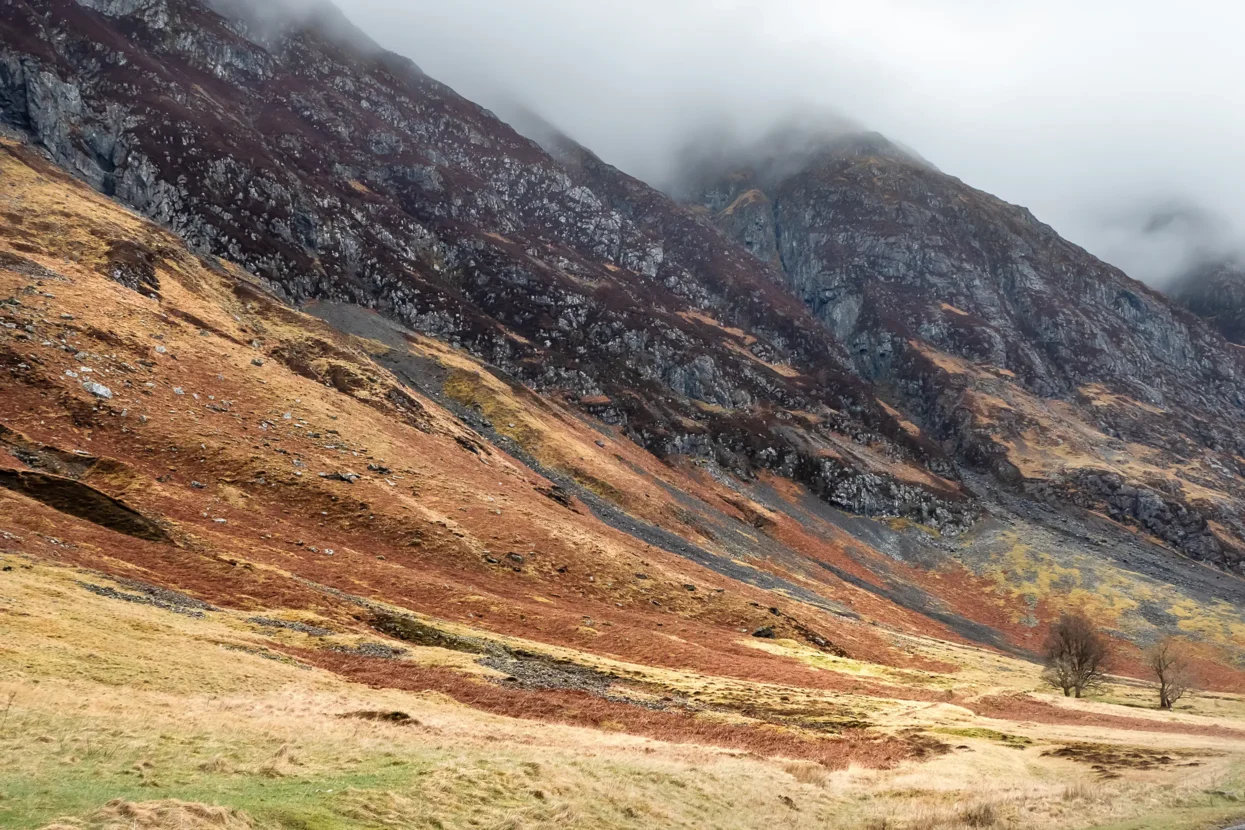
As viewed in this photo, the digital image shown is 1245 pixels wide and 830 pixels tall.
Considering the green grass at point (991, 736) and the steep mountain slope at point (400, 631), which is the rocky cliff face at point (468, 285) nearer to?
the steep mountain slope at point (400, 631)

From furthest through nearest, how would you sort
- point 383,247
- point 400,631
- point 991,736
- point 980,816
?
point 383,247, point 400,631, point 991,736, point 980,816

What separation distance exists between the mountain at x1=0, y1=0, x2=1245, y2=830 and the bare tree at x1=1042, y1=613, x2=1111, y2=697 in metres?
3.41

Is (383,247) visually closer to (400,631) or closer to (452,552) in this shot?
(452,552)

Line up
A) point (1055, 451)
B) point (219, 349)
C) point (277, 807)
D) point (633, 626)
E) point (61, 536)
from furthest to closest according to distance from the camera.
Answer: point (1055, 451) → point (219, 349) → point (633, 626) → point (61, 536) → point (277, 807)

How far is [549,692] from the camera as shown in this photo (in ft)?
110

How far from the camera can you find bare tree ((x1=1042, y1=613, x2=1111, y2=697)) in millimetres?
58562

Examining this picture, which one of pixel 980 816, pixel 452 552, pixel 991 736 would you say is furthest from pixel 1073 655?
pixel 452 552

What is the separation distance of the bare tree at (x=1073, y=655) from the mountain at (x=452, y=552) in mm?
3411

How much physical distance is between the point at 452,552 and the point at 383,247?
120219 millimetres

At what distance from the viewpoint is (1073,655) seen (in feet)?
195

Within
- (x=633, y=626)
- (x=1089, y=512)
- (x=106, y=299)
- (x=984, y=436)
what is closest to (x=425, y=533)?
(x=633, y=626)

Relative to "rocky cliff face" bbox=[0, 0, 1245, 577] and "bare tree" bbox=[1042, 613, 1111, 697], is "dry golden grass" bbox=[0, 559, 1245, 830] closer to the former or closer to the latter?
"bare tree" bbox=[1042, 613, 1111, 697]

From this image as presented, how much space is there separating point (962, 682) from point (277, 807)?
57.1 m

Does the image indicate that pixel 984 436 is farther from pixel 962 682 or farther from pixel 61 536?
pixel 61 536
